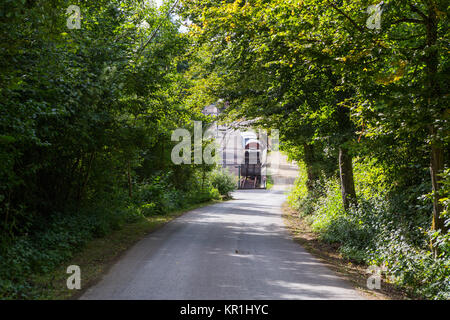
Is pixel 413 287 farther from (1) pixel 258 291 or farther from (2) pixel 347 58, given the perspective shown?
(2) pixel 347 58

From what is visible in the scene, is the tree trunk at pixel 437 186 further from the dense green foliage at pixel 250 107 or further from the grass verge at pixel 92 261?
the grass verge at pixel 92 261

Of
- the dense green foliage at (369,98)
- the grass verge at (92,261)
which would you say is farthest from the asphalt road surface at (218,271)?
→ the dense green foliage at (369,98)

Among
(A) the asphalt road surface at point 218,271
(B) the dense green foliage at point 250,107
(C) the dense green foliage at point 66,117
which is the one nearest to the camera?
(A) the asphalt road surface at point 218,271

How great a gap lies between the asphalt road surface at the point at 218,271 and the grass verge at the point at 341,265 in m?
0.29

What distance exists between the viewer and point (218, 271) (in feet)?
27.3

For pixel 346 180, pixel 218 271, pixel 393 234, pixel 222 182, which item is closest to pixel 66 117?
pixel 218 271

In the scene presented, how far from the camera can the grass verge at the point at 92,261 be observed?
6.81 m

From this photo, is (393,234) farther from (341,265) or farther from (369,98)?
(369,98)

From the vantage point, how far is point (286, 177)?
55.6 meters

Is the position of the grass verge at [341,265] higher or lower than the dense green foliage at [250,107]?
lower

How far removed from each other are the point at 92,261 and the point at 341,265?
6.10m

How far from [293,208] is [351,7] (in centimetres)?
1867

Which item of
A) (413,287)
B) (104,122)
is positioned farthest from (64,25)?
(413,287)

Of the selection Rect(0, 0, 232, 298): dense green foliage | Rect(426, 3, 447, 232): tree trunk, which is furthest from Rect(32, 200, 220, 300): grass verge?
Rect(426, 3, 447, 232): tree trunk
